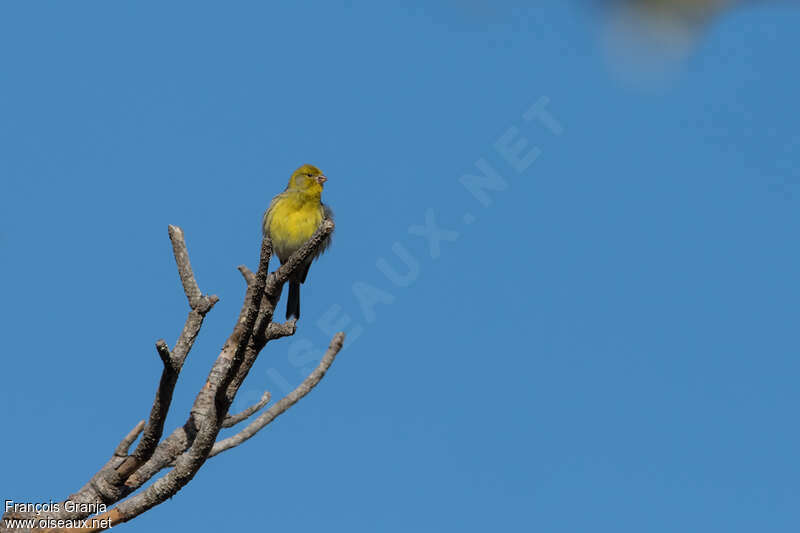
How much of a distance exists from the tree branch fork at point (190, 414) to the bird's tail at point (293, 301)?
5.05 meters

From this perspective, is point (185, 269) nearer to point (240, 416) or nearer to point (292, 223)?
point (240, 416)

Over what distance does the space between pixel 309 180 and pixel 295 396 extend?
5819 mm

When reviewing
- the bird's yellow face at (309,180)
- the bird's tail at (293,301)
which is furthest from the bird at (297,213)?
the bird's tail at (293,301)

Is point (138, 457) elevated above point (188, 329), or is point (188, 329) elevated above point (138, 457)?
point (188, 329)

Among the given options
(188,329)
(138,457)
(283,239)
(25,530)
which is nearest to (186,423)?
(138,457)

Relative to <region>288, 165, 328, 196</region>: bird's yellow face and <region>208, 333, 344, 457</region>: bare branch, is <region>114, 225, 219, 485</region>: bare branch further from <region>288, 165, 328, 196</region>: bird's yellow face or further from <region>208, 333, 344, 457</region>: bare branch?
<region>288, 165, 328, 196</region>: bird's yellow face

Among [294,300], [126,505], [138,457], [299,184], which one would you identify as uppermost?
[299,184]

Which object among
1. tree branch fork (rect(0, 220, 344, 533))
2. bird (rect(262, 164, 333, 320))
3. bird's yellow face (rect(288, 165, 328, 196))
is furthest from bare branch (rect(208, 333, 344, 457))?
bird's yellow face (rect(288, 165, 328, 196))

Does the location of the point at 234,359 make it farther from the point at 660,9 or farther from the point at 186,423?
the point at 660,9

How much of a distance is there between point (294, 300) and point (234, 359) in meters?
6.17

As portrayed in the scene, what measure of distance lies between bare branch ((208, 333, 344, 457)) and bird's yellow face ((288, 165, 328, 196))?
545cm

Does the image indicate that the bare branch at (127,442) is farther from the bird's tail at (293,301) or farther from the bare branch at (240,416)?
the bird's tail at (293,301)

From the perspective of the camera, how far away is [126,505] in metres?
4.83

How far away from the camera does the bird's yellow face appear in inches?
410
